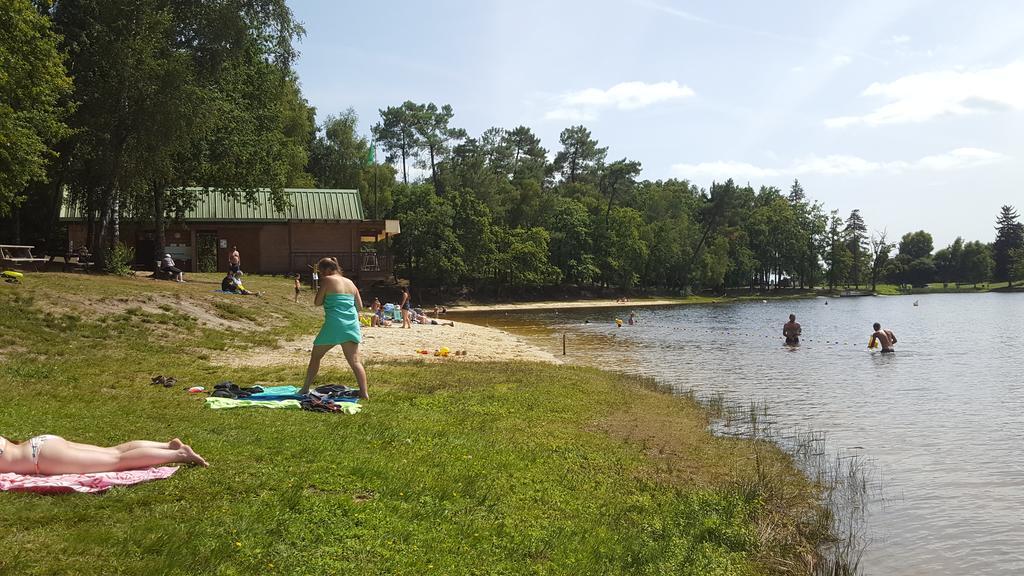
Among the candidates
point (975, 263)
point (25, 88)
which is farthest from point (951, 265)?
point (25, 88)

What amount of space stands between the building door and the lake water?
21.7 metres

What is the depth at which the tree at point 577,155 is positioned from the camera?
116 metres

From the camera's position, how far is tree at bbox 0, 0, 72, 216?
62.5 ft

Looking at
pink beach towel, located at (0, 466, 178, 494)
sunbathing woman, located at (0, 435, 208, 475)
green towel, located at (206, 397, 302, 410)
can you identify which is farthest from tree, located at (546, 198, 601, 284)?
pink beach towel, located at (0, 466, 178, 494)

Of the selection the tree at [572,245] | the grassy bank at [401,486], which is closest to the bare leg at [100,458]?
the grassy bank at [401,486]

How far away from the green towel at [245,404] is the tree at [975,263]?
146 meters

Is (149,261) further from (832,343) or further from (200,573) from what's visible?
(200,573)

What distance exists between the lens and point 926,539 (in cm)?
818

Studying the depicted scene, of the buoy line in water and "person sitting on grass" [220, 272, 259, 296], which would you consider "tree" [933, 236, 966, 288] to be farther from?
"person sitting on grass" [220, 272, 259, 296]

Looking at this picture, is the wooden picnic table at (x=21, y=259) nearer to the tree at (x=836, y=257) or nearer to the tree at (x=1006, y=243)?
the tree at (x=836, y=257)

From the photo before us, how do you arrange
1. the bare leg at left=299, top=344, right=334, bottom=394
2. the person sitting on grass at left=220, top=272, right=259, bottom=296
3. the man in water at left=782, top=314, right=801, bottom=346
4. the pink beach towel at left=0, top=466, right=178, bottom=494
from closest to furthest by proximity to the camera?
1. the pink beach towel at left=0, top=466, right=178, bottom=494
2. the bare leg at left=299, top=344, right=334, bottom=394
3. the person sitting on grass at left=220, top=272, right=259, bottom=296
4. the man in water at left=782, top=314, right=801, bottom=346

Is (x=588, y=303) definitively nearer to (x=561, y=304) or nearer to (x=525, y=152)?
(x=561, y=304)

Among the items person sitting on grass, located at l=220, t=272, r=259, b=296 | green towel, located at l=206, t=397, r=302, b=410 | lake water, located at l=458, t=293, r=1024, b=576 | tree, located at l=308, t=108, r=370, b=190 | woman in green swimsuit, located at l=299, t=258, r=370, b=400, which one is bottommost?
lake water, located at l=458, t=293, r=1024, b=576

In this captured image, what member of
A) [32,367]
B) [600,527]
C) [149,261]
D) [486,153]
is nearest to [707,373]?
[600,527]
